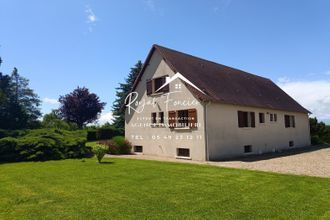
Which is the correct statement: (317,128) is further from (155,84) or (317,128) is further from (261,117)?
(155,84)

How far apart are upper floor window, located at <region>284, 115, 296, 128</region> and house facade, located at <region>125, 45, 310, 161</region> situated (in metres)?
0.19

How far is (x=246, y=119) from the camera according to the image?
65.1ft

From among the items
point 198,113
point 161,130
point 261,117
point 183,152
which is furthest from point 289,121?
point 161,130

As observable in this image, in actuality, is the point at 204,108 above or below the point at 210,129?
above

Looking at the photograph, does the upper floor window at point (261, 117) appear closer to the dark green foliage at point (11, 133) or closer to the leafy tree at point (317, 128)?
the leafy tree at point (317, 128)

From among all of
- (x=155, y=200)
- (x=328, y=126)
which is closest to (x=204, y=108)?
(x=155, y=200)

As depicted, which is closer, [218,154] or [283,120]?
[218,154]

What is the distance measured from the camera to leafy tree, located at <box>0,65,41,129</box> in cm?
3228

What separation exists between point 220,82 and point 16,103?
26.1 metres

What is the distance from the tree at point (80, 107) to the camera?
147 ft

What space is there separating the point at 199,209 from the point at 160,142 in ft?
44.5

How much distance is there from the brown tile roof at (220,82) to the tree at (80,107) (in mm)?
25755

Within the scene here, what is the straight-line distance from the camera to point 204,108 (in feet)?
54.4

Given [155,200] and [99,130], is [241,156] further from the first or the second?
[99,130]
